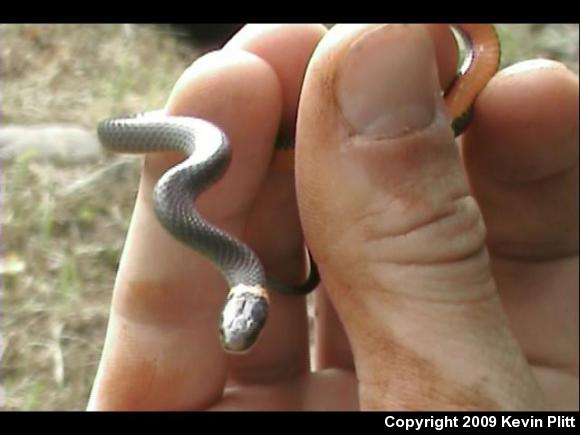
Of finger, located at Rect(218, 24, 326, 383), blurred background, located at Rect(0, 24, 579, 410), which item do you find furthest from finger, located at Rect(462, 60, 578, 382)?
blurred background, located at Rect(0, 24, 579, 410)

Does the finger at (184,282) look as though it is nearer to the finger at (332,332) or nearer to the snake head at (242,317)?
the snake head at (242,317)

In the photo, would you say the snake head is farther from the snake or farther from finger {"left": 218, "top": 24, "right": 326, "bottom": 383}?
finger {"left": 218, "top": 24, "right": 326, "bottom": 383}

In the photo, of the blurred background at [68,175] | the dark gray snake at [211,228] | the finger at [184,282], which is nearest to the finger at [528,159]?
the finger at [184,282]

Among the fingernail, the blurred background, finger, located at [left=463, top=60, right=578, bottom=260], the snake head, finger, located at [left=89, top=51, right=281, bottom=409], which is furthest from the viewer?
the blurred background

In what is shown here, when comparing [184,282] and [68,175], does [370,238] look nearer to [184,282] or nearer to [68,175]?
[184,282]

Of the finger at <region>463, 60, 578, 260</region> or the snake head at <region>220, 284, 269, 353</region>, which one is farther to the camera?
the finger at <region>463, 60, 578, 260</region>

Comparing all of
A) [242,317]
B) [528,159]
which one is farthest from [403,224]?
[528,159]
